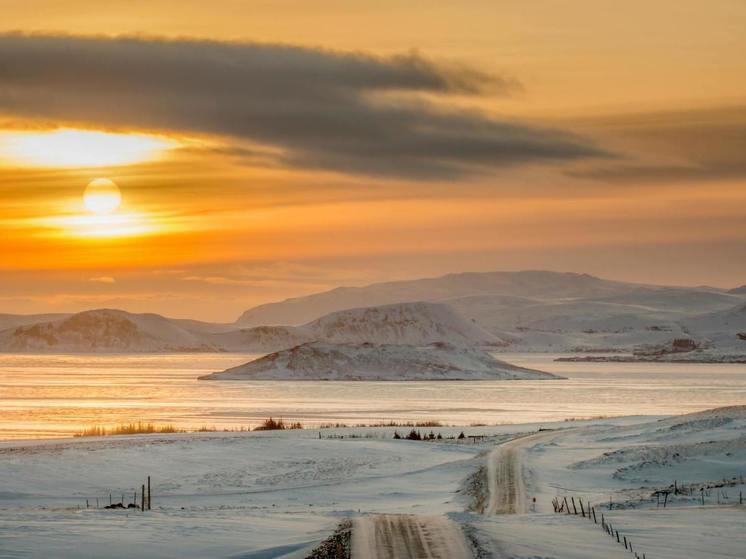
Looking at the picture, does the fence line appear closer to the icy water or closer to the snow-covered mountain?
the icy water

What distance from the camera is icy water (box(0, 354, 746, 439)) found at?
2697 inches

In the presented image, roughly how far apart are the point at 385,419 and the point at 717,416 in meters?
24.4

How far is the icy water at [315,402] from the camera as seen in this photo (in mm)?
68500

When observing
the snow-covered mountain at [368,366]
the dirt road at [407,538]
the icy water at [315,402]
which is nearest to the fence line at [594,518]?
the dirt road at [407,538]

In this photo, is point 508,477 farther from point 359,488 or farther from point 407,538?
point 407,538

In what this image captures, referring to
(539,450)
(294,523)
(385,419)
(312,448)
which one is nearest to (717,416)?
(539,450)

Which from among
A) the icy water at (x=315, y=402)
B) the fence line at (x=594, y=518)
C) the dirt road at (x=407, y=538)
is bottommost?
the fence line at (x=594, y=518)

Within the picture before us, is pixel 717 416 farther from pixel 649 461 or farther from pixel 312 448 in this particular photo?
pixel 312 448

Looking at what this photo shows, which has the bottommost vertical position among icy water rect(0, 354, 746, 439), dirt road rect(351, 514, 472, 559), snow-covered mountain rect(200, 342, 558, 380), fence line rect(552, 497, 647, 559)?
fence line rect(552, 497, 647, 559)

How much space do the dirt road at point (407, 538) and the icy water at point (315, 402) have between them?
32.0 meters

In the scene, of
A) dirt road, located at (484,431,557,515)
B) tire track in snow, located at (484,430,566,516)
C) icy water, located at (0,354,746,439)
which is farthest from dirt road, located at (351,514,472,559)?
icy water, located at (0,354,746,439)

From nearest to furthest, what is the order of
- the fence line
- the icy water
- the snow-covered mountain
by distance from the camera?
the fence line
the icy water
the snow-covered mountain

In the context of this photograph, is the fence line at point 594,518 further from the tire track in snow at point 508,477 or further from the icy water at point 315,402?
the icy water at point 315,402

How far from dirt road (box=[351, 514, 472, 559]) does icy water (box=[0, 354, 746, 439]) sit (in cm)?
3203
